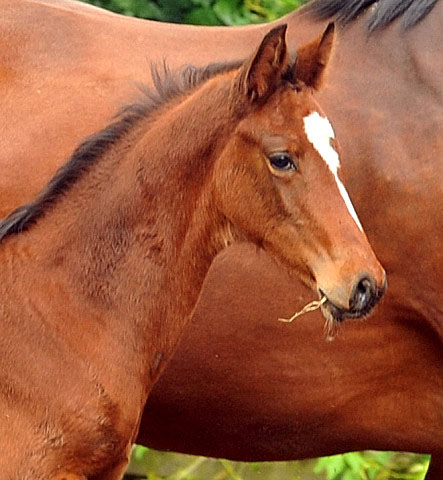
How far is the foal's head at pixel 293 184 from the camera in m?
2.93

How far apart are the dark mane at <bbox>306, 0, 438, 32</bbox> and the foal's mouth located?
1034mm

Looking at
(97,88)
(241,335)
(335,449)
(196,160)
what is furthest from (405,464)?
(196,160)

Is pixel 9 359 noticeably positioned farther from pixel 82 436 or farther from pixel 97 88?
pixel 97 88

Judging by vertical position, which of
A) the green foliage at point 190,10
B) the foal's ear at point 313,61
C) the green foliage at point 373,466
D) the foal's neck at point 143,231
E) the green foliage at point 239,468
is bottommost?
the green foliage at point 239,468

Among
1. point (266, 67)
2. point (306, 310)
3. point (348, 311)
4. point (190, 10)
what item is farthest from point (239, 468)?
point (266, 67)

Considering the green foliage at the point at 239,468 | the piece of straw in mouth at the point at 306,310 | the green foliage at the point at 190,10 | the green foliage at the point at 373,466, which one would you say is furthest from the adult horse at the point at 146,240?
the green foliage at the point at 239,468

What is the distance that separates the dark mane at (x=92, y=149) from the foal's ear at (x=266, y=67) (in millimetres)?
225

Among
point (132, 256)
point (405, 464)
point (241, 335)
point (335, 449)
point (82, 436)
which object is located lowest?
point (405, 464)

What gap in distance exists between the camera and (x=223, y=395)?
12.3 feet

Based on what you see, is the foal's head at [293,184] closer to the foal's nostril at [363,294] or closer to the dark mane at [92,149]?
the foal's nostril at [363,294]

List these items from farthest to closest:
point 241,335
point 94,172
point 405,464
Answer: point 405,464, point 241,335, point 94,172

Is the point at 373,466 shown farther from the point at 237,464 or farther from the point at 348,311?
the point at 348,311

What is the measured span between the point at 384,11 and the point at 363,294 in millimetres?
1098

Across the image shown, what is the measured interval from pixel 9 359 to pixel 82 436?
226 millimetres
